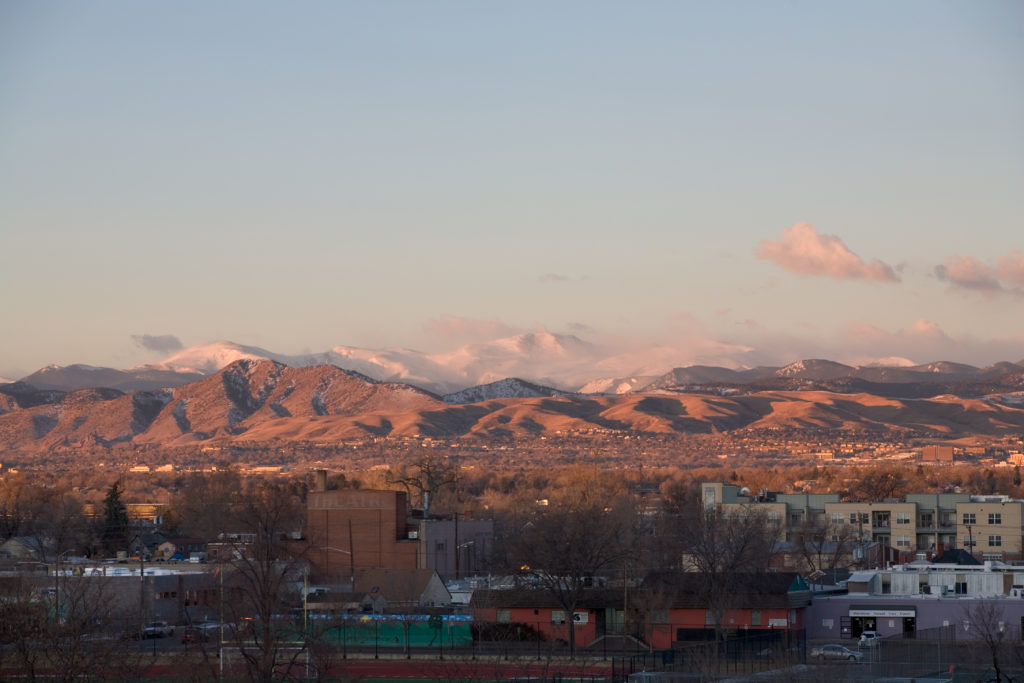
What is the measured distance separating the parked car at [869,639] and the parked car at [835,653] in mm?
1329

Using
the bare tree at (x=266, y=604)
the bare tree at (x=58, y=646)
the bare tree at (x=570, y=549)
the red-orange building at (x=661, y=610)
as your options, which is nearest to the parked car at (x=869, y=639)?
the red-orange building at (x=661, y=610)

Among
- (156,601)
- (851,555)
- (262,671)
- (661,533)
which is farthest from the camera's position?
(661,533)

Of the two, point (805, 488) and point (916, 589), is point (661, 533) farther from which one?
point (805, 488)

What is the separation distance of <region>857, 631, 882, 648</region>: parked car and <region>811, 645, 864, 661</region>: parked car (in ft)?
4.36

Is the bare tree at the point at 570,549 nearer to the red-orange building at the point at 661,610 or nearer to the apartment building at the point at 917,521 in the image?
the red-orange building at the point at 661,610

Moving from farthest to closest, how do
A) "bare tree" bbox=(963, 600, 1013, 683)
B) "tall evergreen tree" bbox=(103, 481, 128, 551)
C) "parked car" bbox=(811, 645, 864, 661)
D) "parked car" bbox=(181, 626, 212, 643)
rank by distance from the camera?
"tall evergreen tree" bbox=(103, 481, 128, 551)
"parked car" bbox=(181, 626, 212, 643)
"parked car" bbox=(811, 645, 864, 661)
"bare tree" bbox=(963, 600, 1013, 683)

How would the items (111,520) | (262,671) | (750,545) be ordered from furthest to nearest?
1. (111,520)
2. (750,545)
3. (262,671)

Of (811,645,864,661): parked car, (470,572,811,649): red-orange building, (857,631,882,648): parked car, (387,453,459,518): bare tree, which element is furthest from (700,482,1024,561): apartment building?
(811,645,864,661): parked car

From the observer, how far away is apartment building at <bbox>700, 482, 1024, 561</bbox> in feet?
373

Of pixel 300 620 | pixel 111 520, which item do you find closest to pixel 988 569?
pixel 300 620

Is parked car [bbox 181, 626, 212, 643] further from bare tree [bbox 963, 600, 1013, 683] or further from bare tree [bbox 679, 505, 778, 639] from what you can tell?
bare tree [bbox 963, 600, 1013, 683]

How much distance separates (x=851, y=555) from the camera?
336 feet

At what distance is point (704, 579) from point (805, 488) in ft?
335

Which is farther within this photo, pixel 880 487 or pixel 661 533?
pixel 880 487
